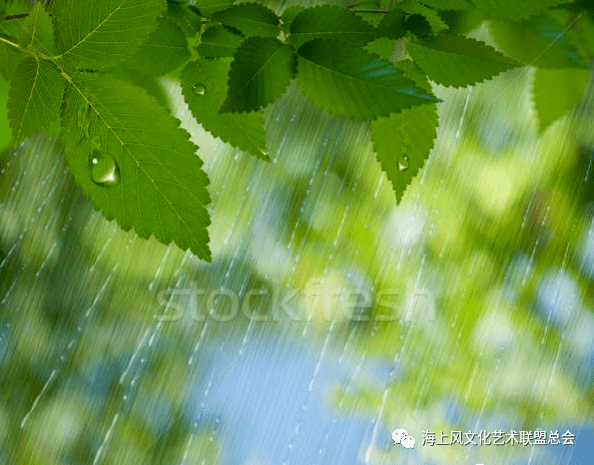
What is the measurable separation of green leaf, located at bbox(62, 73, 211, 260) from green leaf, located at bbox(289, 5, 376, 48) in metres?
0.03

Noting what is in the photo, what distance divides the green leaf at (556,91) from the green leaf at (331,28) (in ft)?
0.36

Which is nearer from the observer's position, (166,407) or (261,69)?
(261,69)

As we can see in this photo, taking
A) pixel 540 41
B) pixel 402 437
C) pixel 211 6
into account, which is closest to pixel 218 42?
pixel 211 6

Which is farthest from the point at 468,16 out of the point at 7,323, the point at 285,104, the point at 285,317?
the point at 7,323

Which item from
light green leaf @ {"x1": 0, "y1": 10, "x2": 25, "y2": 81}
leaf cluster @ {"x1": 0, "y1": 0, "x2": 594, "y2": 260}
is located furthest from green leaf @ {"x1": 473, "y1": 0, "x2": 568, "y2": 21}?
light green leaf @ {"x1": 0, "y1": 10, "x2": 25, "y2": 81}

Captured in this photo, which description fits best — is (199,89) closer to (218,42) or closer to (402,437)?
(218,42)

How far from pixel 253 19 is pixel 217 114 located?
24mm

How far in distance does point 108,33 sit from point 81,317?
120 centimetres

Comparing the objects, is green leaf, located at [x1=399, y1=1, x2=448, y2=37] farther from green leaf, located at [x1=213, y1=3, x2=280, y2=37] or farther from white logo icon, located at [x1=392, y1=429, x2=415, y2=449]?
white logo icon, located at [x1=392, y1=429, x2=415, y2=449]

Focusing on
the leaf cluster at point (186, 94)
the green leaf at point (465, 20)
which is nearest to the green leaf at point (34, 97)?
the leaf cluster at point (186, 94)

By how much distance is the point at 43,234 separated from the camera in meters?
1.18

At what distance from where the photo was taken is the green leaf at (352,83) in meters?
0.11

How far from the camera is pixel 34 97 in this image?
→ 0.12m

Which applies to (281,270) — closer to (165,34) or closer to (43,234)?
(43,234)
